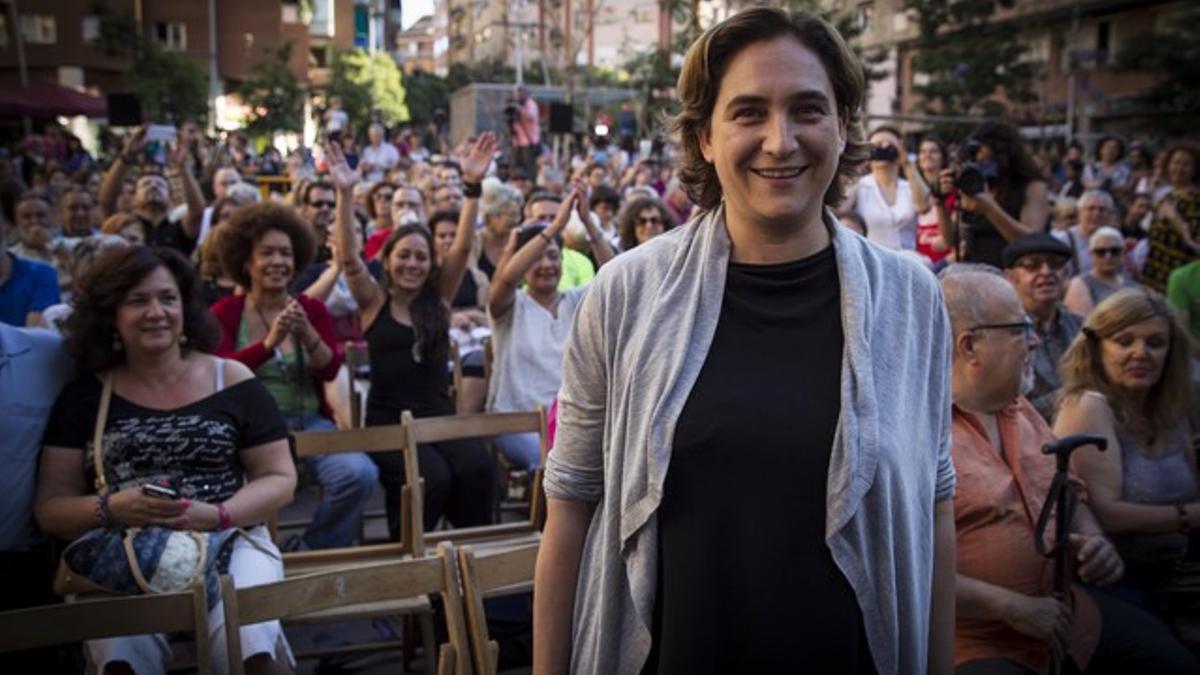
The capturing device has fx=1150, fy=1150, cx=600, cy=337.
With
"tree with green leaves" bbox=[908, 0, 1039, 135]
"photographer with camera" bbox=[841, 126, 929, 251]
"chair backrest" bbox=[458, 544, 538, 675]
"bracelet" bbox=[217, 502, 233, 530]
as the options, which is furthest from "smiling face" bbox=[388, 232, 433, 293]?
"tree with green leaves" bbox=[908, 0, 1039, 135]

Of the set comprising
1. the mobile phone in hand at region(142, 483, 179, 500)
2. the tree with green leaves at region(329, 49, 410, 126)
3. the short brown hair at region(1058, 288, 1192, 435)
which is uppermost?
the tree with green leaves at region(329, 49, 410, 126)

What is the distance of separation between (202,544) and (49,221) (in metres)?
5.25

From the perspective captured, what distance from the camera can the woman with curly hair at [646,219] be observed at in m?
7.12

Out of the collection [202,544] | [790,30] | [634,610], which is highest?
[790,30]

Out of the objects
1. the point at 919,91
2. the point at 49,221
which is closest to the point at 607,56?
the point at 919,91

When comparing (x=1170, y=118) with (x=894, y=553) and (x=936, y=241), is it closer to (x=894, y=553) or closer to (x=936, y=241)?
(x=936, y=241)

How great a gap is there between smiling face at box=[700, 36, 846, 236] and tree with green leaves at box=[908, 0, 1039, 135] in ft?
98.4

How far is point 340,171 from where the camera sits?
6.36 meters

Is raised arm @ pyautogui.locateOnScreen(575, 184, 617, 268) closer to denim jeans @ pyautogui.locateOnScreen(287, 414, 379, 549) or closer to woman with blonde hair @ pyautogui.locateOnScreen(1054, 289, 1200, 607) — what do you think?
denim jeans @ pyautogui.locateOnScreen(287, 414, 379, 549)

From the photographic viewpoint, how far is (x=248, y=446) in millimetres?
3828

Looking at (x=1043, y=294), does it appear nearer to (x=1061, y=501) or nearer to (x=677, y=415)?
(x=1061, y=501)

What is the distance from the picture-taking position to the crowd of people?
175 centimetres

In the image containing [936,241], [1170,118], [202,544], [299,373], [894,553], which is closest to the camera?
[894,553]

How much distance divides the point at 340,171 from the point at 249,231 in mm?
925
